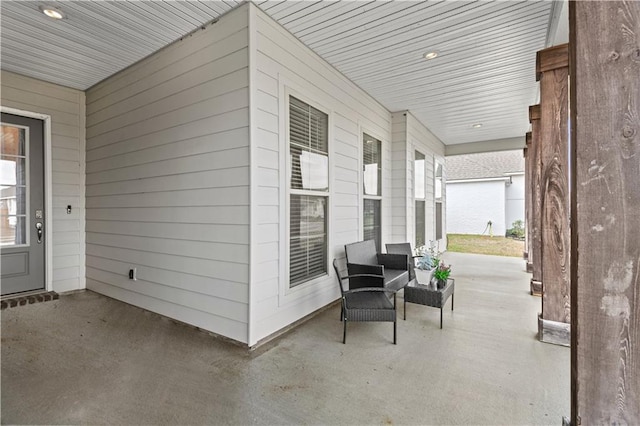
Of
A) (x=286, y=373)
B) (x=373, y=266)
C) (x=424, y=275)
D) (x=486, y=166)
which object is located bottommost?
(x=286, y=373)

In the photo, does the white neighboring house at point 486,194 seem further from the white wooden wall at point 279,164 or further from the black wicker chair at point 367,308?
the black wicker chair at point 367,308

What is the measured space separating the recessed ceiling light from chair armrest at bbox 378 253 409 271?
177 inches

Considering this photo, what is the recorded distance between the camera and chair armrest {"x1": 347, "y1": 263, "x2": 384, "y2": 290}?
339cm

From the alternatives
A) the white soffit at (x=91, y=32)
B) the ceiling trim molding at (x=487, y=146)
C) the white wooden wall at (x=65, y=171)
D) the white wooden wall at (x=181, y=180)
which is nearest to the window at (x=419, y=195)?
the ceiling trim molding at (x=487, y=146)

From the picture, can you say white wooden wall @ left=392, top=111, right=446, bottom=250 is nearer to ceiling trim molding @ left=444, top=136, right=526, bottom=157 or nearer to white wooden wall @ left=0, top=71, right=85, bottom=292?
ceiling trim molding @ left=444, top=136, right=526, bottom=157

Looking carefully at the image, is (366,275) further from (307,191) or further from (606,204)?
(606,204)

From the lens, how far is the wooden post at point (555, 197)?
2.93 metres

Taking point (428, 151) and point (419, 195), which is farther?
point (428, 151)

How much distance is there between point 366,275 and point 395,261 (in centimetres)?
110

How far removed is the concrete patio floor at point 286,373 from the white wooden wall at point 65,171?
102cm

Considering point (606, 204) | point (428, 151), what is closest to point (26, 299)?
point (606, 204)

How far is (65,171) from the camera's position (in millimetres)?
4535

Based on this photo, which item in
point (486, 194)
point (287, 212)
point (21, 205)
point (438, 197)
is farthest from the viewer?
point (486, 194)

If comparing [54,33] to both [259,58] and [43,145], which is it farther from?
[259,58]
